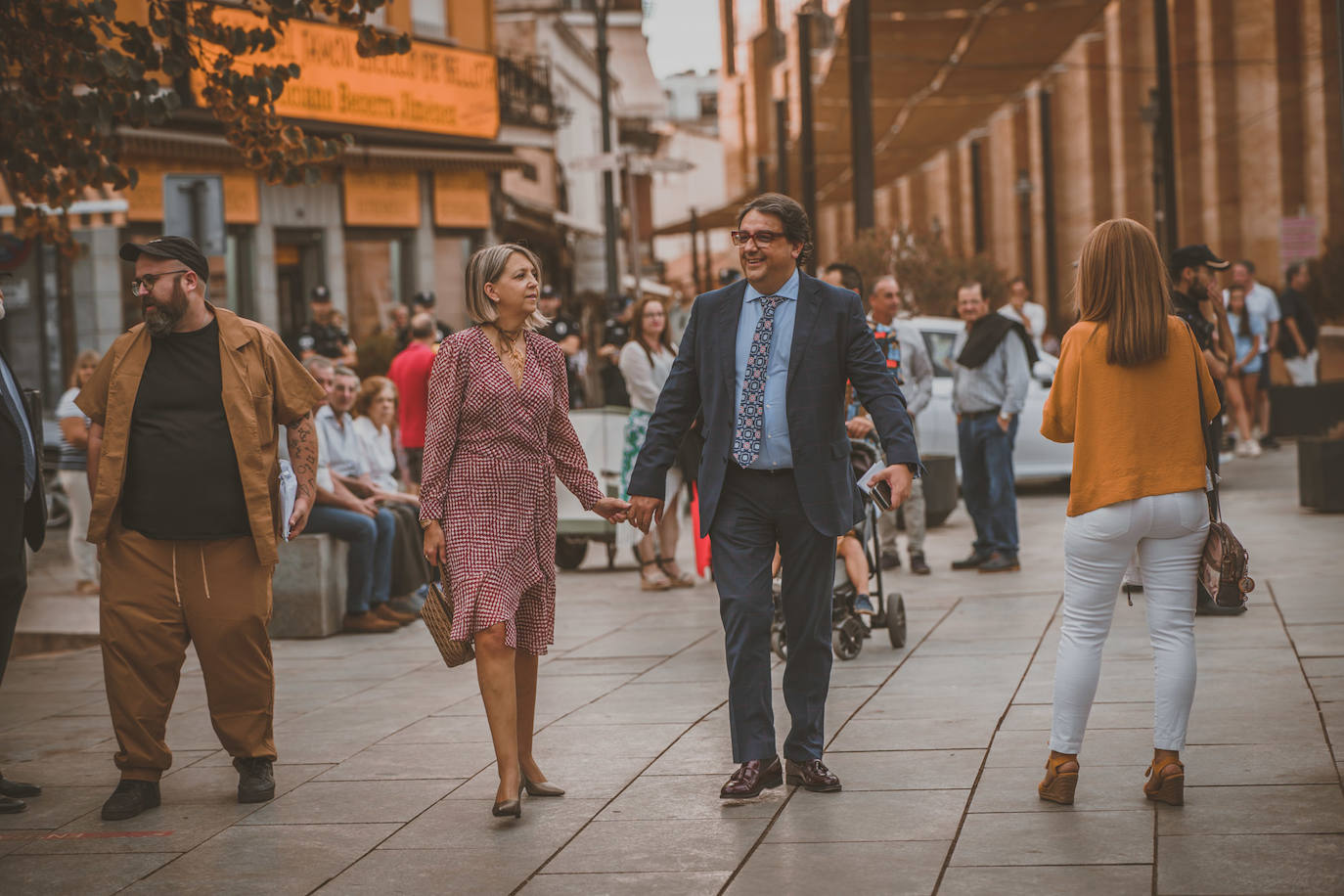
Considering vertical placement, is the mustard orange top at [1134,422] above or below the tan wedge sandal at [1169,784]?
above

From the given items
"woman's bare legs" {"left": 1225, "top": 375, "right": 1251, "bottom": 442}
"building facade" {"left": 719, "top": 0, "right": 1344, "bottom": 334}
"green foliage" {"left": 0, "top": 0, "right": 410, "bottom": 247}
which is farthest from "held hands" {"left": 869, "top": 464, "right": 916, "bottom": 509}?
"building facade" {"left": 719, "top": 0, "right": 1344, "bottom": 334}

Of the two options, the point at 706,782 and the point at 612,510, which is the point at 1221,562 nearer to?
the point at 706,782

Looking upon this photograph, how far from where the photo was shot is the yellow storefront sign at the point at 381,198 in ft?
95.1

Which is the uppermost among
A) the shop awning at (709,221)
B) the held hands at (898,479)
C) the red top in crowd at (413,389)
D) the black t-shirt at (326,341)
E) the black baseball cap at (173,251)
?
the shop awning at (709,221)

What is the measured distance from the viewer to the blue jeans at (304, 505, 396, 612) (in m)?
11.0

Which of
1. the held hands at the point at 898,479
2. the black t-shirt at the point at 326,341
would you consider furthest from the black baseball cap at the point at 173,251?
the black t-shirt at the point at 326,341

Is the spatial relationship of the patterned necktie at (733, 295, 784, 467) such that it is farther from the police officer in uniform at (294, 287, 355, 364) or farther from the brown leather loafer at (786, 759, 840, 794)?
the police officer in uniform at (294, 287, 355, 364)

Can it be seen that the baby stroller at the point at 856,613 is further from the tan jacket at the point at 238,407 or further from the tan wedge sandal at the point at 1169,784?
the tan wedge sandal at the point at 1169,784

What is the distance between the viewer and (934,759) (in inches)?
259

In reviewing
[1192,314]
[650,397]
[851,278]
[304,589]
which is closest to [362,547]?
[304,589]

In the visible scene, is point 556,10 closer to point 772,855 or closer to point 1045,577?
point 1045,577

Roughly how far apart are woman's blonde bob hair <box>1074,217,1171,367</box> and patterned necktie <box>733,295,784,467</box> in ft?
3.48

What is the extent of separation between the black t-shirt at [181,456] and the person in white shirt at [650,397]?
19.5 feet

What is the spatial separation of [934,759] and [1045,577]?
5.57 metres
